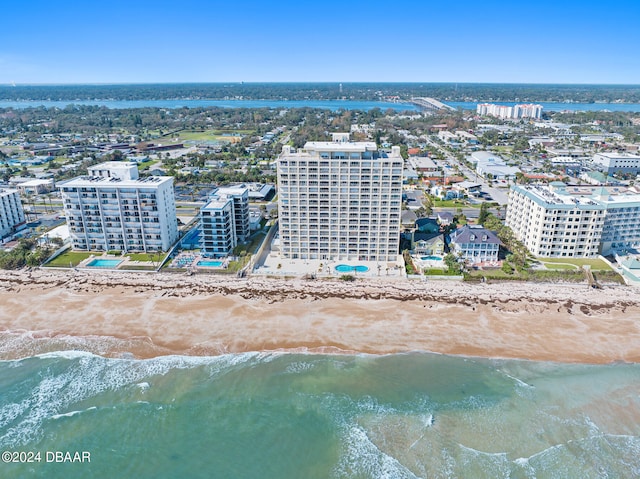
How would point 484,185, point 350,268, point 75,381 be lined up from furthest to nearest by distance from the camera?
1. point 484,185
2. point 350,268
3. point 75,381

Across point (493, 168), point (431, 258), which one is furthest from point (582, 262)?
A: point (493, 168)

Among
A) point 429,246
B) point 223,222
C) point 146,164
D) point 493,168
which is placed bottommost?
point 429,246

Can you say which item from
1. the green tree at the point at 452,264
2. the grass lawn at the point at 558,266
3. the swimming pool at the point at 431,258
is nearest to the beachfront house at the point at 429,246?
the swimming pool at the point at 431,258

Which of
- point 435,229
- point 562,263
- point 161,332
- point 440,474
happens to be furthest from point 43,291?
point 562,263

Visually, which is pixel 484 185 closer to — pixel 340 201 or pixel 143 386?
pixel 340 201

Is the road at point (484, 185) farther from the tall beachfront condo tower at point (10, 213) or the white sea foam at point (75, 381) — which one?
the tall beachfront condo tower at point (10, 213)
